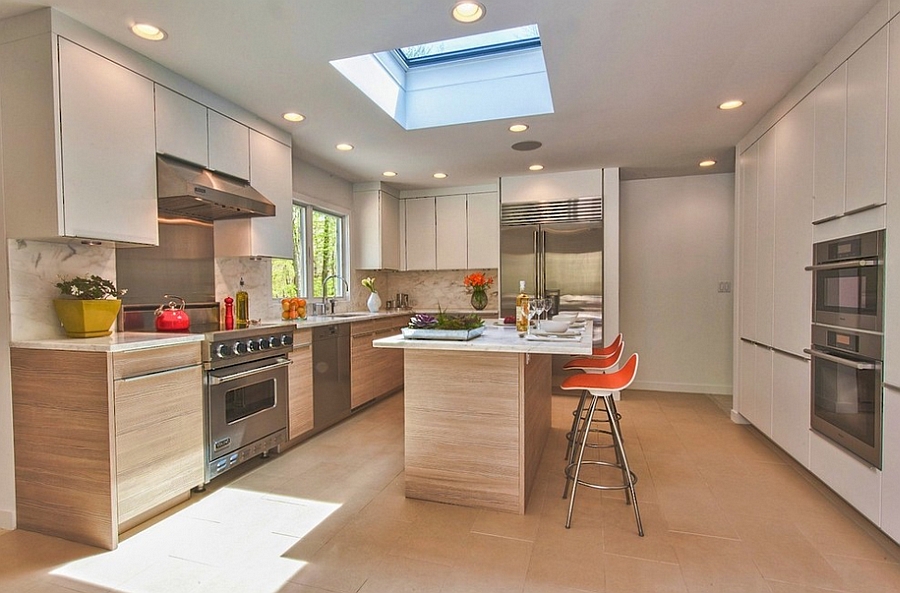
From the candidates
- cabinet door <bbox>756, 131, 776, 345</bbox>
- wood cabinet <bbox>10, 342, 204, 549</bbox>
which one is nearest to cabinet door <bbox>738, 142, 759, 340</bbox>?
cabinet door <bbox>756, 131, 776, 345</bbox>

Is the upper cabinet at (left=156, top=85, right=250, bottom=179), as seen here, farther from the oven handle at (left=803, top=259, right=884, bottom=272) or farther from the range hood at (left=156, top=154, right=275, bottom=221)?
the oven handle at (left=803, top=259, right=884, bottom=272)

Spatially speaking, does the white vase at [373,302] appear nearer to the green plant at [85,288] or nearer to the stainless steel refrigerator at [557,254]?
the stainless steel refrigerator at [557,254]

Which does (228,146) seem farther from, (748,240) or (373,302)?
(748,240)

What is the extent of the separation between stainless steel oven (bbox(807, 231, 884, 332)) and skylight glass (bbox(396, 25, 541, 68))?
225 centimetres

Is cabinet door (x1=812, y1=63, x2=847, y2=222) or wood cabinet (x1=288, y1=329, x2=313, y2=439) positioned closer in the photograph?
cabinet door (x1=812, y1=63, x2=847, y2=222)

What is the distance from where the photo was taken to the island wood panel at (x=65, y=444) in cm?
213

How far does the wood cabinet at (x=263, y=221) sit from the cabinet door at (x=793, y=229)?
12.2 feet

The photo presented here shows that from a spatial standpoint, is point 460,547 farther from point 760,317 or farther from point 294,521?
point 760,317

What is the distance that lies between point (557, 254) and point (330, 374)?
9.28 ft

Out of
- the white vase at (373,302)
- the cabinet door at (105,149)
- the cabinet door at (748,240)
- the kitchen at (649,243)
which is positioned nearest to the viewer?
the cabinet door at (105,149)

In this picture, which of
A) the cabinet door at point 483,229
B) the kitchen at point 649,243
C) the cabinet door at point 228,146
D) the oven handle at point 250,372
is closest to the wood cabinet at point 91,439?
the oven handle at point 250,372

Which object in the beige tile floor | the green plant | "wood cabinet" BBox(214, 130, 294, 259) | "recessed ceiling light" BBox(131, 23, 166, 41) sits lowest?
the beige tile floor

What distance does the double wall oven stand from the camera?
7.06 ft

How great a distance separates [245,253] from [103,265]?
949 millimetres
